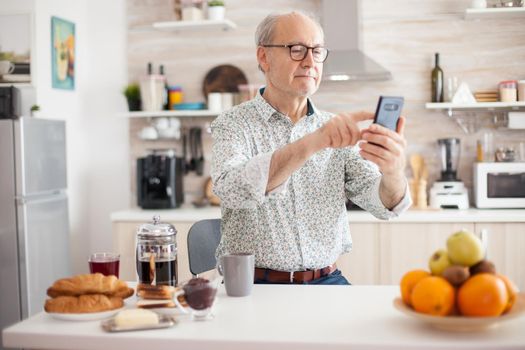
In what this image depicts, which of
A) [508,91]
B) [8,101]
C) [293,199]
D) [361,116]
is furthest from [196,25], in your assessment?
[361,116]

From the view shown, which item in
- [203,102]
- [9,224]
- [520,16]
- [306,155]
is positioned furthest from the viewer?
[203,102]

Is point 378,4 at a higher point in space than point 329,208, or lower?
higher

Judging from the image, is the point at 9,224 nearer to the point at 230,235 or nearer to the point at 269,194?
the point at 230,235

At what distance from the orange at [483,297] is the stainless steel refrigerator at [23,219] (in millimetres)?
2882

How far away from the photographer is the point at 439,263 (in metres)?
1.42

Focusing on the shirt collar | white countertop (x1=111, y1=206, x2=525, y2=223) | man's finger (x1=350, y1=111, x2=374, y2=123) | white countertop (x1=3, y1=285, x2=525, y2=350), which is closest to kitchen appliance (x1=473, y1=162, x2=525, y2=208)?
white countertop (x1=111, y1=206, x2=525, y2=223)

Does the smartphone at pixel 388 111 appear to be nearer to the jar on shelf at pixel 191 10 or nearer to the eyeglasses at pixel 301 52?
the eyeglasses at pixel 301 52

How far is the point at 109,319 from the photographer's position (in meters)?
1.52

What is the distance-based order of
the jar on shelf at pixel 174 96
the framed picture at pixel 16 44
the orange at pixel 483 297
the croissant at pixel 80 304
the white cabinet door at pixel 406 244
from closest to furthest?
the orange at pixel 483 297 → the croissant at pixel 80 304 → the white cabinet door at pixel 406 244 → the framed picture at pixel 16 44 → the jar on shelf at pixel 174 96

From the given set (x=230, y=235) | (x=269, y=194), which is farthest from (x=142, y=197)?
(x=269, y=194)

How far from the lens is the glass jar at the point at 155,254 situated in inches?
68.6

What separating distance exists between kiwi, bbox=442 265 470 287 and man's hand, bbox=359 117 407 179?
0.48 m

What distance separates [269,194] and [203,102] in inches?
106

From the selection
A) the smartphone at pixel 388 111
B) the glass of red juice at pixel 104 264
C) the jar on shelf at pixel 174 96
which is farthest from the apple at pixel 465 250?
the jar on shelf at pixel 174 96
